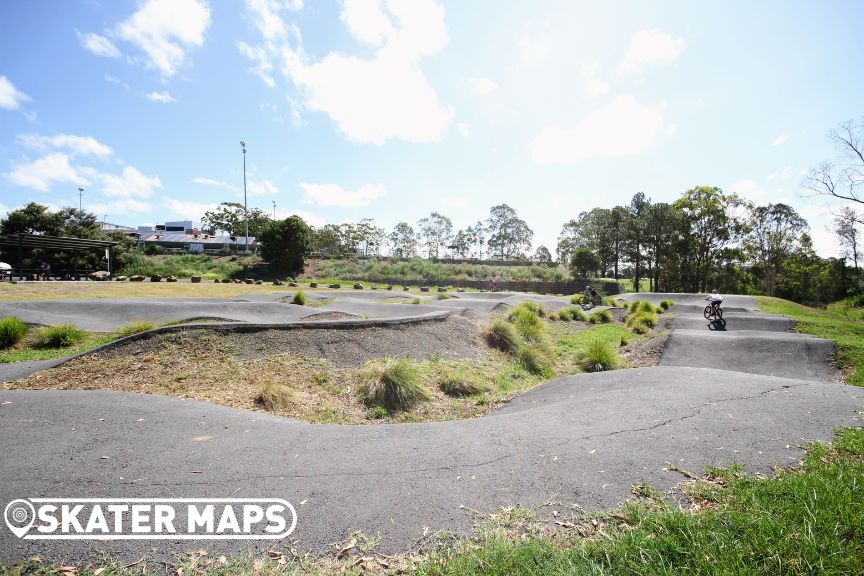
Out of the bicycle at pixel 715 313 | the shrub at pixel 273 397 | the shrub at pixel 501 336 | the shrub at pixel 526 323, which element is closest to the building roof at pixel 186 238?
the shrub at pixel 526 323

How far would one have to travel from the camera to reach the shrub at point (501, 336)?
41.6ft

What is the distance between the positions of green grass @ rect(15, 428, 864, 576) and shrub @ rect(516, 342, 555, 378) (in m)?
7.71

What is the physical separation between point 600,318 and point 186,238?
8705 centimetres

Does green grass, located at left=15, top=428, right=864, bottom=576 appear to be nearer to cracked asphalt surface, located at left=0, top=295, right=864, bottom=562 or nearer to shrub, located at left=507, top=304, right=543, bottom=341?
cracked asphalt surface, located at left=0, top=295, right=864, bottom=562

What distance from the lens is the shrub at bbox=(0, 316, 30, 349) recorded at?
419 inches

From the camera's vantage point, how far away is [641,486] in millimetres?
3510

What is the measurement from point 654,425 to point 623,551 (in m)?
2.84

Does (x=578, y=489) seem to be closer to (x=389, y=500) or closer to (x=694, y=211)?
(x=389, y=500)

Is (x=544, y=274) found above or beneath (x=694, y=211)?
beneath

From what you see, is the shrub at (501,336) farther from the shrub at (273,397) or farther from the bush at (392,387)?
the shrub at (273,397)

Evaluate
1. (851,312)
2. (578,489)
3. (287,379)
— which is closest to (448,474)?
(578,489)

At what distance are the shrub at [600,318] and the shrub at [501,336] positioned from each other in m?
9.32

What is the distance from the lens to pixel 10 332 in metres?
10.7

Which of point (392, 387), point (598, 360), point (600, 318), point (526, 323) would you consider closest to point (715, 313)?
point (600, 318)
